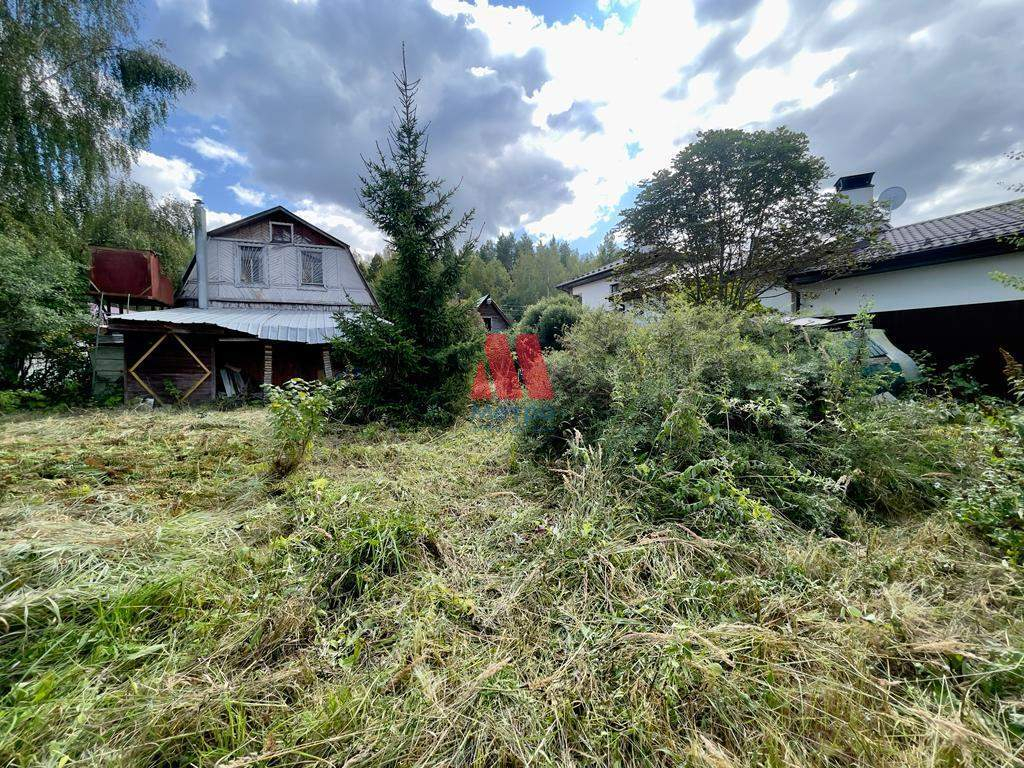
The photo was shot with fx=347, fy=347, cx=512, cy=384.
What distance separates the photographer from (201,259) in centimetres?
1154

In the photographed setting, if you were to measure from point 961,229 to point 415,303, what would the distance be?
1258 cm

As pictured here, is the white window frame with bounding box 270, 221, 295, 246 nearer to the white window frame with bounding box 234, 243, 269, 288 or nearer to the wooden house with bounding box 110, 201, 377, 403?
the wooden house with bounding box 110, 201, 377, 403

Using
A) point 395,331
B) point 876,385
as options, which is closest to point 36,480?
point 395,331

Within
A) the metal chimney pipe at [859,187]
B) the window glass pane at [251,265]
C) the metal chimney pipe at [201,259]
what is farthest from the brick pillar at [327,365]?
the metal chimney pipe at [859,187]

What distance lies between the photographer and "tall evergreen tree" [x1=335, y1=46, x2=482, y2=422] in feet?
18.6

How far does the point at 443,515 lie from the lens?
2.63 meters

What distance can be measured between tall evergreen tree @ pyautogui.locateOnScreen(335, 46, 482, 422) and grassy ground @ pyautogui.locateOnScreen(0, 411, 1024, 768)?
129 inches

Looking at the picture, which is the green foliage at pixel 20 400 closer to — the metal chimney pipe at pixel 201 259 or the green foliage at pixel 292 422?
the metal chimney pipe at pixel 201 259

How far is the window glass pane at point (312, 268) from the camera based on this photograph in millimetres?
12719

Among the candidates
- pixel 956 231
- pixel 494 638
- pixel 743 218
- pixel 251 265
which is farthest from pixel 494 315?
pixel 494 638

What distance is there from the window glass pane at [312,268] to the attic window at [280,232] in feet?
2.31

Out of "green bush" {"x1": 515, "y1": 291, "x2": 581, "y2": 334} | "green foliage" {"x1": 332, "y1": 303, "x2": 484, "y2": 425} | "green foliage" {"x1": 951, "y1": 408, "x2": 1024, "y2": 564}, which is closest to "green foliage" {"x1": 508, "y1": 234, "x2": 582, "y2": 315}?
"green bush" {"x1": 515, "y1": 291, "x2": 581, "y2": 334}

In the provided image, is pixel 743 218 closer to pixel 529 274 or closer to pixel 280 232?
pixel 280 232

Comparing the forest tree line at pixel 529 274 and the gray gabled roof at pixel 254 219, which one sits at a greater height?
the forest tree line at pixel 529 274
